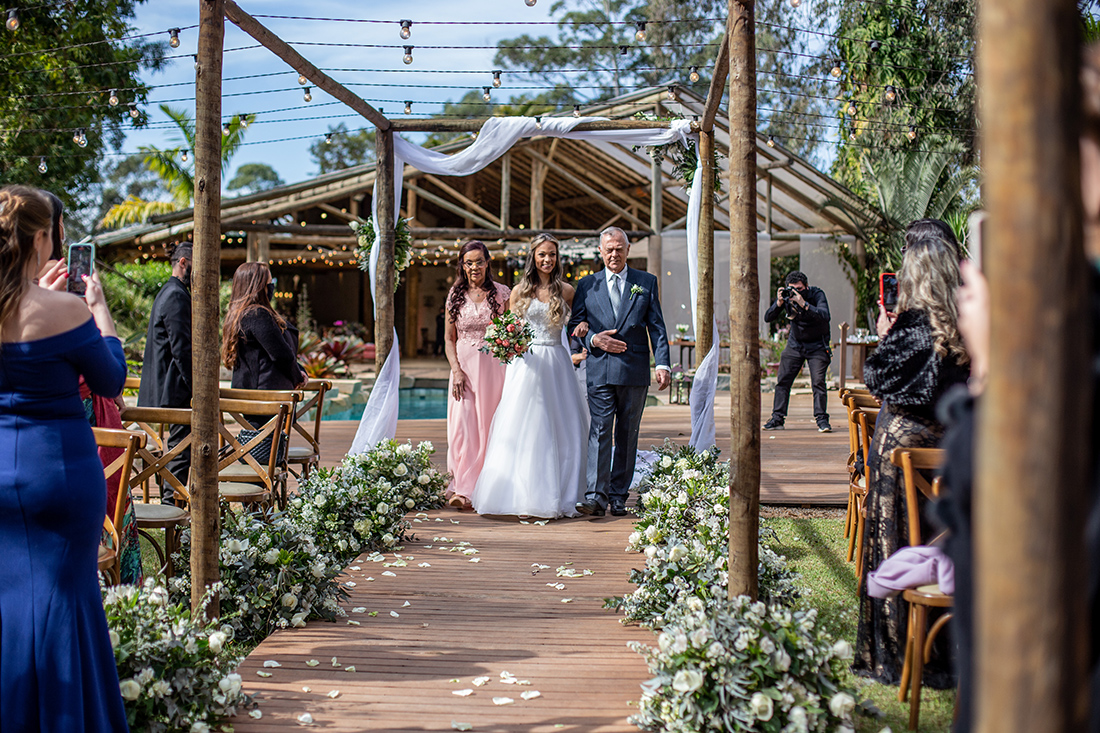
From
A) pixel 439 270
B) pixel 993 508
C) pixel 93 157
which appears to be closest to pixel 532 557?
pixel 993 508

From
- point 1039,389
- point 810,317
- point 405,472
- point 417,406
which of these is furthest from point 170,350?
point 417,406

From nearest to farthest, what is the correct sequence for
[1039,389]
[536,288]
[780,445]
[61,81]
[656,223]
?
[1039,389] < [536,288] < [780,445] < [61,81] < [656,223]

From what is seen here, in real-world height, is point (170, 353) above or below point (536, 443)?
above

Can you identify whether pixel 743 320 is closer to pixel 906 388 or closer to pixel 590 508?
pixel 906 388

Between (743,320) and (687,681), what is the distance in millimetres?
1263

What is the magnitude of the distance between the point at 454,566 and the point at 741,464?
2199 millimetres

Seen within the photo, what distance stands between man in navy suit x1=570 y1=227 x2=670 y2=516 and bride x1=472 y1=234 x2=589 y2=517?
0.49 feet

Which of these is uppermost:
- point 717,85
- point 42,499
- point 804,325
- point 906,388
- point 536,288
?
point 717,85

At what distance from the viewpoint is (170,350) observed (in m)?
5.13

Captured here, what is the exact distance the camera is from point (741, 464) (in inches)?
123

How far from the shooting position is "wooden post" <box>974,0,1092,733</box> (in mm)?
1115

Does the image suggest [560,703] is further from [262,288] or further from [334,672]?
[262,288]

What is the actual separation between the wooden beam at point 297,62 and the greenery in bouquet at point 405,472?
2472mm

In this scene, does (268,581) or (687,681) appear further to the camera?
(268,581)
